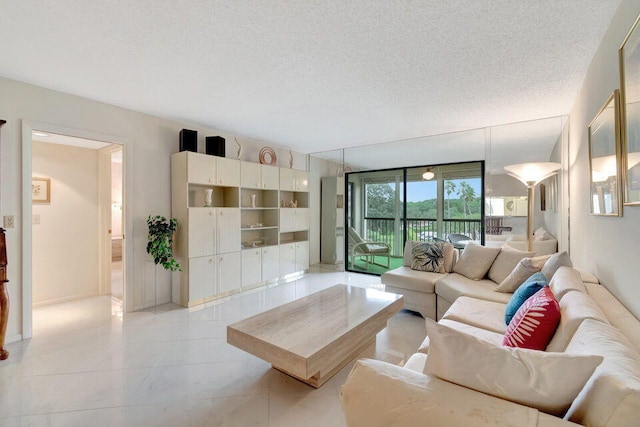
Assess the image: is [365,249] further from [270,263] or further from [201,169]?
[201,169]

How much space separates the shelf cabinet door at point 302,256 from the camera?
5137 millimetres

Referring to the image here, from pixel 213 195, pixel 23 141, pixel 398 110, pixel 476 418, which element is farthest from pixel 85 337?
pixel 398 110

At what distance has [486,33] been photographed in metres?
1.85

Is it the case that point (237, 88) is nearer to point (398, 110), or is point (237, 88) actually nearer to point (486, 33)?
point (398, 110)

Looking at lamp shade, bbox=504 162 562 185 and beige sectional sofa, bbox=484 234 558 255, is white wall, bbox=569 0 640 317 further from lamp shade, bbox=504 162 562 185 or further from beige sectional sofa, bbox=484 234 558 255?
beige sectional sofa, bbox=484 234 558 255

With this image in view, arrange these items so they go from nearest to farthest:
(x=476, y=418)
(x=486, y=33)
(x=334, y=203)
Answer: (x=476, y=418) → (x=486, y=33) → (x=334, y=203)

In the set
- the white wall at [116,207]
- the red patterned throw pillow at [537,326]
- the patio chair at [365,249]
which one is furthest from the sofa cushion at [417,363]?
the white wall at [116,207]

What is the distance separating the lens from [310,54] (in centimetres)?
210

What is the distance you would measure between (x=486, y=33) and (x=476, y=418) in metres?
2.15

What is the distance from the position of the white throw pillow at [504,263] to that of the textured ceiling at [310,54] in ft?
5.39

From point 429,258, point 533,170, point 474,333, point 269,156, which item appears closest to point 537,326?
point 474,333

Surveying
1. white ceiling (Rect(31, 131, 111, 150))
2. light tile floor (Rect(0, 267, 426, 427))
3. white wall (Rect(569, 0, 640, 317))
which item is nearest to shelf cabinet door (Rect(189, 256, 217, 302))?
light tile floor (Rect(0, 267, 426, 427))

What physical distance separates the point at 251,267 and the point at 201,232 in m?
0.99

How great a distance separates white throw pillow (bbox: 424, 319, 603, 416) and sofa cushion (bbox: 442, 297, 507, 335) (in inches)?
49.0
